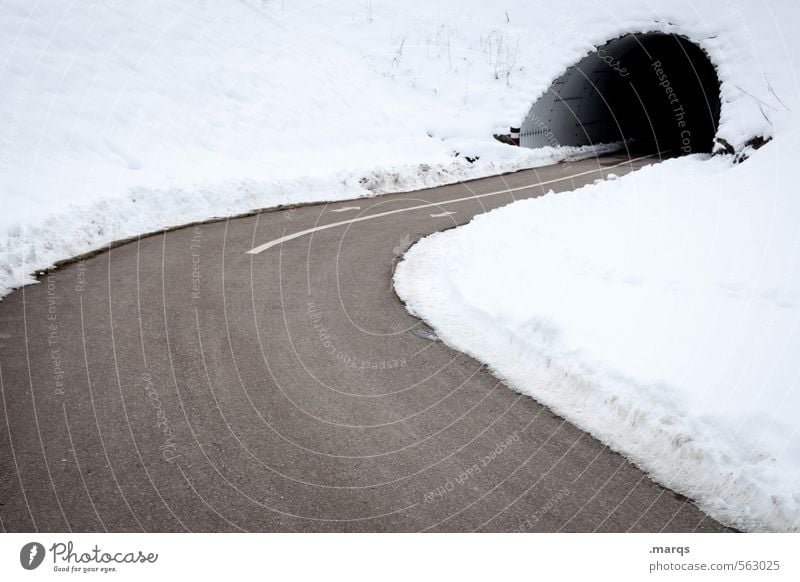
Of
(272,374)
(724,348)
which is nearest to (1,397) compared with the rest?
(272,374)

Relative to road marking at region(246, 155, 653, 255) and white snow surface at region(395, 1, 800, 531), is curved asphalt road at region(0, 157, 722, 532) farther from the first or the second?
road marking at region(246, 155, 653, 255)

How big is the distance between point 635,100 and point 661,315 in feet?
88.0

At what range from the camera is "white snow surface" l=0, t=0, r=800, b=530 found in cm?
464

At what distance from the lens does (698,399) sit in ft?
14.4

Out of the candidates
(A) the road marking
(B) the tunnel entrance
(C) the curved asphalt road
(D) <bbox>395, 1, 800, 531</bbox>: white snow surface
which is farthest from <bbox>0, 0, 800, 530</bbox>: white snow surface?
(A) the road marking

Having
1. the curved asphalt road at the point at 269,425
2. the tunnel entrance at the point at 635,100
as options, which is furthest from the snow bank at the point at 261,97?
the curved asphalt road at the point at 269,425

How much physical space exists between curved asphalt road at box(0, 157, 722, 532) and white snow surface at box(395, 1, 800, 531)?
12.1 inches

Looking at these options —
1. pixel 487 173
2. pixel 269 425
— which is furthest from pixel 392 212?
pixel 269 425

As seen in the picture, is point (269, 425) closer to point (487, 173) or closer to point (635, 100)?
point (487, 173)

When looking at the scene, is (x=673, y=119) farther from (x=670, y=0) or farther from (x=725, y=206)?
(x=725, y=206)

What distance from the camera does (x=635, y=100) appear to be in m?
29.4

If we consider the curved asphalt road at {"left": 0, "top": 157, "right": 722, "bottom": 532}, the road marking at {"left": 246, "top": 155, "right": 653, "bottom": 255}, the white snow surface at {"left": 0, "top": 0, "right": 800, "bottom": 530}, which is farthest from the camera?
the road marking at {"left": 246, "top": 155, "right": 653, "bottom": 255}

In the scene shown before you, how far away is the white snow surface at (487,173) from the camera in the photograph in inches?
183

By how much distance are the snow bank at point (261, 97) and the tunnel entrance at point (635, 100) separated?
897 millimetres
